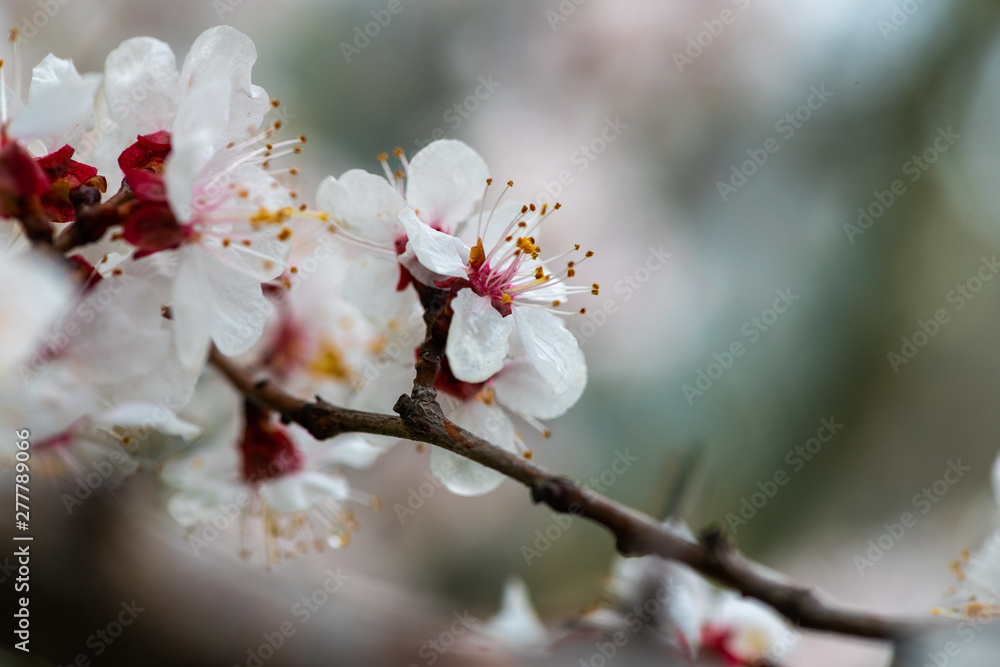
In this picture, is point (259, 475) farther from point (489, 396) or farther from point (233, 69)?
point (233, 69)

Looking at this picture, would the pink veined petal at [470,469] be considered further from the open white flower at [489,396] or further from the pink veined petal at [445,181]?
the pink veined petal at [445,181]

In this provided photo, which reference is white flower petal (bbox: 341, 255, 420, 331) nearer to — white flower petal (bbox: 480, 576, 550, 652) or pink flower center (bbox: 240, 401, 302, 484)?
pink flower center (bbox: 240, 401, 302, 484)

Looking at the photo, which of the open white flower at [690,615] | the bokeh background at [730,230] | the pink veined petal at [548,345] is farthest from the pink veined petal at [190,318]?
the bokeh background at [730,230]

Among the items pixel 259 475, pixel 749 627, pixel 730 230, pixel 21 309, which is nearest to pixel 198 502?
pixel 259 475

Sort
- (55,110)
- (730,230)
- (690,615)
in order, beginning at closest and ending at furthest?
1. (55,110)
2. (690,615)
3. (730,230)

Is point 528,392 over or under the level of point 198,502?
over

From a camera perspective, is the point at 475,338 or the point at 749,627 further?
the point at 749,627
